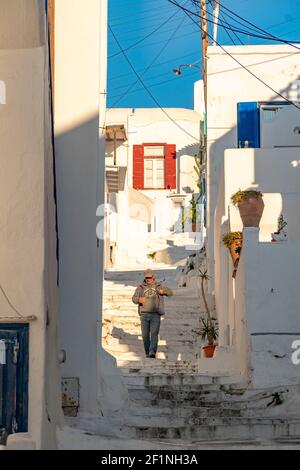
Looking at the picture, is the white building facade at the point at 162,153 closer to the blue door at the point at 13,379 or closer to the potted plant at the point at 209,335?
the potted plant at the point at 209,335

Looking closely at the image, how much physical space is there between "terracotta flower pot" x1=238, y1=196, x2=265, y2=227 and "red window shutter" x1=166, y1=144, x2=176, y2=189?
72.5 ft

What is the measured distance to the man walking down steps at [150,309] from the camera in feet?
45.5

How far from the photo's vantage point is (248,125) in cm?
1856

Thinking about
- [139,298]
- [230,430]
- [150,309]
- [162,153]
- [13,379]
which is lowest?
[230,430]

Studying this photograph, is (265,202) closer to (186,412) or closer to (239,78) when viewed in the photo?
(239,78)

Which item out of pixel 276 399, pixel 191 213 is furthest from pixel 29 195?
pixel 191 213

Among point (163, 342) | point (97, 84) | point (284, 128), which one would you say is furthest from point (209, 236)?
point (97, 84)

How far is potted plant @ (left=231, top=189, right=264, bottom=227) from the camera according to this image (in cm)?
1359

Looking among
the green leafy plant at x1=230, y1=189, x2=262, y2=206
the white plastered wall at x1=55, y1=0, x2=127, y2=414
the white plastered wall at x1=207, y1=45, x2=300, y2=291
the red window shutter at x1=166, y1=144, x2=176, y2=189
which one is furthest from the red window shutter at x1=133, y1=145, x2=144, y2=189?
the white plastered wall at x1=55, y1=0, x2=127, y2=414

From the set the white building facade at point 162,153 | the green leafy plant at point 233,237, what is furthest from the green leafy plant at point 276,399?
the white building facade at point 162,153

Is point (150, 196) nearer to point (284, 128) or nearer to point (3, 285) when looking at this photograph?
point (284, 128)

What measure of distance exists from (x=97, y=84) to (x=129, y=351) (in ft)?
22.0

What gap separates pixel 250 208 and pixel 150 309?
2.16 meters

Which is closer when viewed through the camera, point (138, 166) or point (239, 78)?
point (239, 78)
